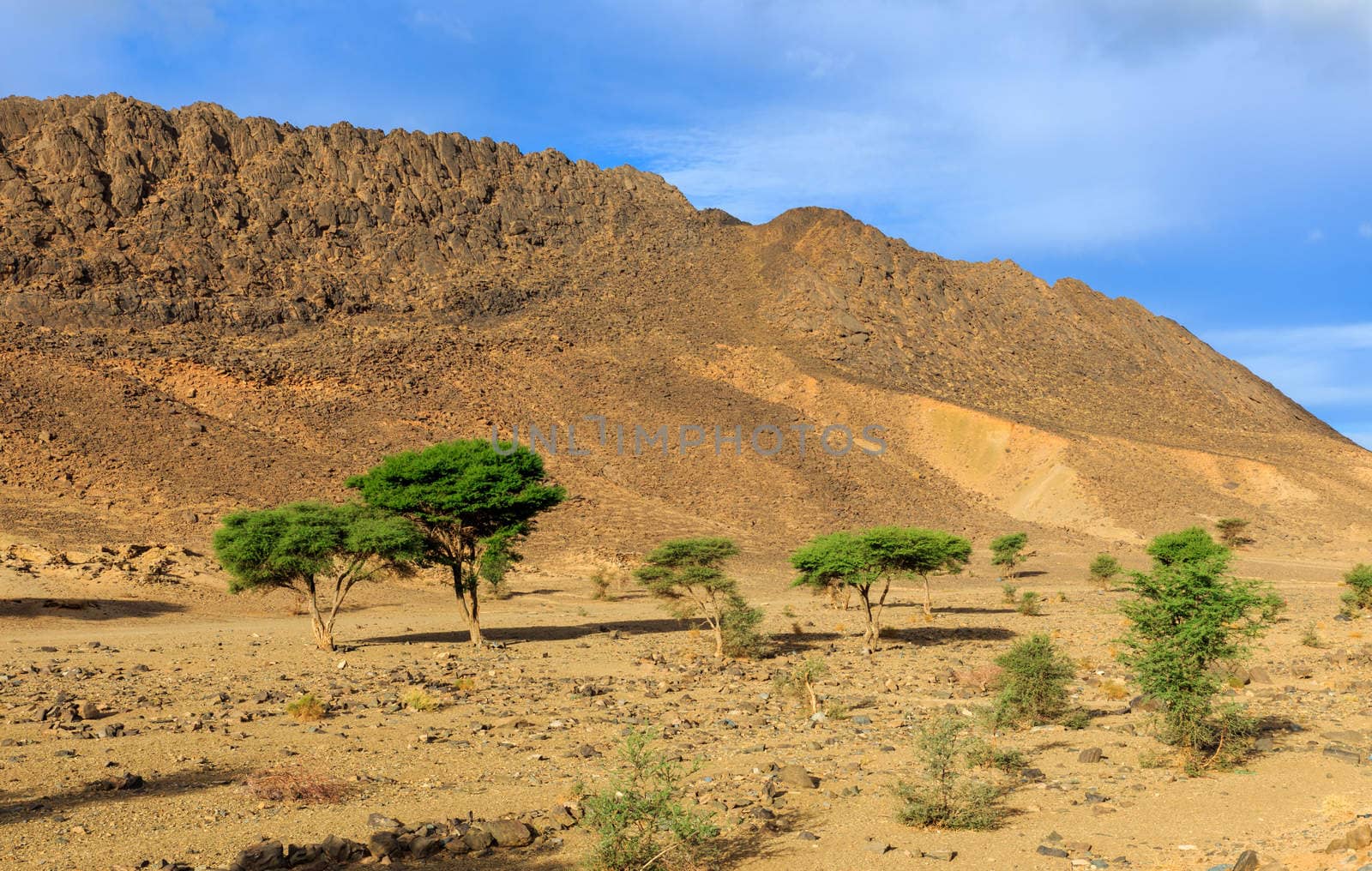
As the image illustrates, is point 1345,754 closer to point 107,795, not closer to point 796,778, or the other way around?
point 796,778

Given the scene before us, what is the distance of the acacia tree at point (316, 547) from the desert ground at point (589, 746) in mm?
1671

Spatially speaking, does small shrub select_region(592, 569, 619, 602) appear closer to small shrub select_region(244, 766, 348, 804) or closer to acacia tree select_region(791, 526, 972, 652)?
acacia tree select_region(791, 526, 972, 652)

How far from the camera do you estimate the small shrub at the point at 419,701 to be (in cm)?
1609

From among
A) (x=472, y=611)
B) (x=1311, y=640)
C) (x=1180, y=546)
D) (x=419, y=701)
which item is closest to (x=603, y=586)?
(x=472, y=611)

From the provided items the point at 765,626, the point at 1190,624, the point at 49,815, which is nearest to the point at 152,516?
the point at 765,626

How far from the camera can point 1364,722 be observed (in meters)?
14.7

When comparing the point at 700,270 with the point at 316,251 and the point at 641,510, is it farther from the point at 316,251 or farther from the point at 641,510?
the point at 641,510

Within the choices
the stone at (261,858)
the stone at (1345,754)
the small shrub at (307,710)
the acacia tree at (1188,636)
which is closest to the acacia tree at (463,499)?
the small shrub at (307,710)

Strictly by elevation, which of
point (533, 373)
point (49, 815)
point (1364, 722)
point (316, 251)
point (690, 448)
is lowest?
point (1364, 722)

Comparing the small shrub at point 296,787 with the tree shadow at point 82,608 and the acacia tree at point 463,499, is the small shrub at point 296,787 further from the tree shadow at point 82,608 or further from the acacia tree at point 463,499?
the tree shadow at point 82,608

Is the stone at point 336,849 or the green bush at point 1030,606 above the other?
the stone at point 336,849

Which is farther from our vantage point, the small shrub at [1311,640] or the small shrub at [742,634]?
the small shrub at [1311,640]

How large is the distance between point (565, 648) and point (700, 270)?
245ft

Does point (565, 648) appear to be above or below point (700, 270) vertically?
below
